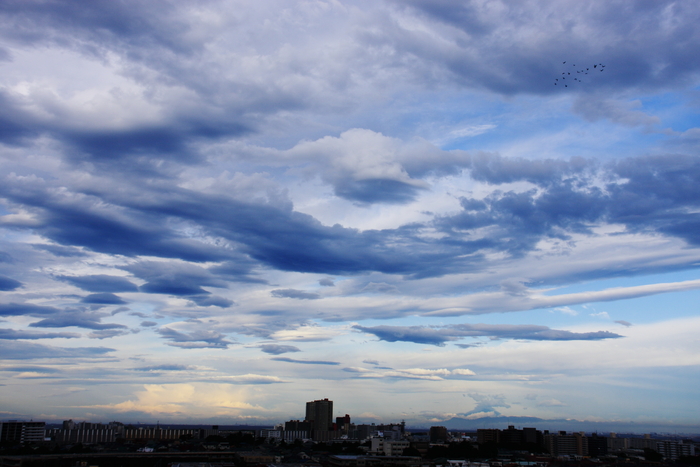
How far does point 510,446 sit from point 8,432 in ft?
531

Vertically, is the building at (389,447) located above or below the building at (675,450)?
above

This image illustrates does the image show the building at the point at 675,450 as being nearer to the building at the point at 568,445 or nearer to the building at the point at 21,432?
the building at the point at 568,445

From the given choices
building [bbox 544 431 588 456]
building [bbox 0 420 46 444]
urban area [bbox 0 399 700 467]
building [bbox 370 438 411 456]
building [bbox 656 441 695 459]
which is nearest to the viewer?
urban area [bbox 0 399 700 467]

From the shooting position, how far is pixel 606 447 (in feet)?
609

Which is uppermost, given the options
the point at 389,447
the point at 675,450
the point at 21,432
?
the point at 389,447

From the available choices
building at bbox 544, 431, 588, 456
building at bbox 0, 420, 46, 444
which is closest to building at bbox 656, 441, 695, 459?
building at bbox 544, 431, 588, 456

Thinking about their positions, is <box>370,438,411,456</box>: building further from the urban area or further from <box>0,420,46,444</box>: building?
<box>0,420,46,444</box>: building

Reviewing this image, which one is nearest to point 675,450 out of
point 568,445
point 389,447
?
point 568,445

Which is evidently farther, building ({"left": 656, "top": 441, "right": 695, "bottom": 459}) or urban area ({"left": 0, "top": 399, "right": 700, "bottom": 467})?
building ({"left": 656, "top": 441, "right": 695, "bottom": 459})

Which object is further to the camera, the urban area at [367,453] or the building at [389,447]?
the building at [389,447]

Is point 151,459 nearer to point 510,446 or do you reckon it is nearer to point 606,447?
point 510,446

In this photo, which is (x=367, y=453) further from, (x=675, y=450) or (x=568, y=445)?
(x=675, y=450)

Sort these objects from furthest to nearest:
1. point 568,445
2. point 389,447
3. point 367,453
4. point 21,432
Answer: point 568,445, point 21,432, point 389,447, point 367,453

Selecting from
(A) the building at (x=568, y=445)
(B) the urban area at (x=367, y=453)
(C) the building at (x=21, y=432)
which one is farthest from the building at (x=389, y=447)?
(C) the building at (x=21, y=432)
